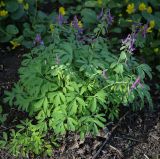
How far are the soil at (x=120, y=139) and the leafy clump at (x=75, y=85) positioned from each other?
291 millimetres

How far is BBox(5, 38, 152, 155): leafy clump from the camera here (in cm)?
277

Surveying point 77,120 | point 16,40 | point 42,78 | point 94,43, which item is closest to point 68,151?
point 77,120

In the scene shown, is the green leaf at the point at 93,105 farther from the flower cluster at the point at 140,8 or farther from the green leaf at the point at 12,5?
the green leaf at the point at 12,5

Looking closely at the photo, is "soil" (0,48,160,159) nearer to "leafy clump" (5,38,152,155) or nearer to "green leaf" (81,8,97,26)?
"leafy clump" (5,38,152,155)

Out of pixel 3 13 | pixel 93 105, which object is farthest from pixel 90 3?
pixel 93 105

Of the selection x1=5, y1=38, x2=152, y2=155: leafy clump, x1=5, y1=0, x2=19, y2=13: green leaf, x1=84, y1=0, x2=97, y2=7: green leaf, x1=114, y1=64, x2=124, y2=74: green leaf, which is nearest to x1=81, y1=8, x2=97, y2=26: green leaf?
x1=84, y1=0, x2=97, y2=7: green leaf

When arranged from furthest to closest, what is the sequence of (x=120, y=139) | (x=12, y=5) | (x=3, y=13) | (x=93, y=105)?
(x=12, y=5) → (x=3, y=13) → (x=120, y=139) → (x=93, y=105)

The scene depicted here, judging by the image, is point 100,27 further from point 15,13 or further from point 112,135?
point 15,13

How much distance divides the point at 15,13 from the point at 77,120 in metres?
1.72

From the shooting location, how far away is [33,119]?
10.9 feet

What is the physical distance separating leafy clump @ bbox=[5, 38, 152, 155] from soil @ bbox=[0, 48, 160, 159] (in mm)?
291

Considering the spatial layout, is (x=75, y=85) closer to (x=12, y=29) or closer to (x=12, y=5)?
(x=12, y=29)

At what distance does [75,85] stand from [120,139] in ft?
2.86

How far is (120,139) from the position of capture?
3348 mm
